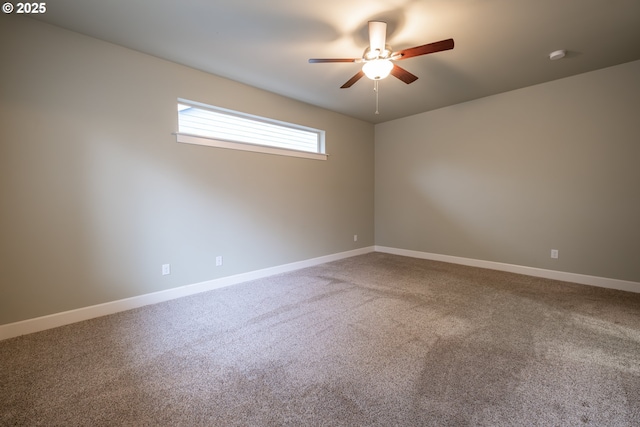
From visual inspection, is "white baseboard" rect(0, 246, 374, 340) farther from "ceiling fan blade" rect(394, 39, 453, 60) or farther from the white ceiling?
"ceiling fan blade" rect(394, 39, 453, 60)

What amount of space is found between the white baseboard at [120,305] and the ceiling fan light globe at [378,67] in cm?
286

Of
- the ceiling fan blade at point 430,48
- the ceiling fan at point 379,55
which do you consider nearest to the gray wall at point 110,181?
the ceiling fan at point 379,55

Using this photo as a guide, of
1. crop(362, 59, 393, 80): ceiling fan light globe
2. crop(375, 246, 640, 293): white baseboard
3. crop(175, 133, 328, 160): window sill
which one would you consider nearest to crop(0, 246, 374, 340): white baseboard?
crop(175, 133, 328, 160): window sill

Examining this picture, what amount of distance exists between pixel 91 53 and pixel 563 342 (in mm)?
4793

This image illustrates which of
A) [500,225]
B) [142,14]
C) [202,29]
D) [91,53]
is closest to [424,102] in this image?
[500,225]

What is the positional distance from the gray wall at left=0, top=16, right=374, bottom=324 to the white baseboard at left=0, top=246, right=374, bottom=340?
6cm

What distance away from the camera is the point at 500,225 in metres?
4.18

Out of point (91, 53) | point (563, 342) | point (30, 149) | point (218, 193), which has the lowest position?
point (563, 342)

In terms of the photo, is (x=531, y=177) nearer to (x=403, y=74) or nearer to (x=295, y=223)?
(x=403, y=74)

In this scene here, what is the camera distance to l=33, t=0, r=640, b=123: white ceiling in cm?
219

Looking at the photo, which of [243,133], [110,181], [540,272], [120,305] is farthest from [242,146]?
[540,272]

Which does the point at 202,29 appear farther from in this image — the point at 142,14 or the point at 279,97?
the point at 279,97

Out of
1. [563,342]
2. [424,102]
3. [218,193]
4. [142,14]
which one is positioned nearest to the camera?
[563,342]

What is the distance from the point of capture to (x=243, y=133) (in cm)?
377
